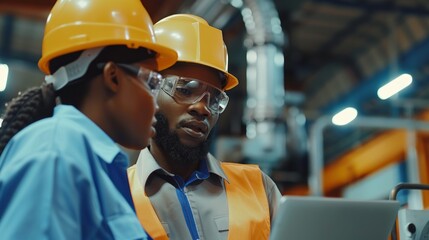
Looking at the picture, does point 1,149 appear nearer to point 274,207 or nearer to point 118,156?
point 118,156

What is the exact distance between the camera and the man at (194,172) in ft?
7.25

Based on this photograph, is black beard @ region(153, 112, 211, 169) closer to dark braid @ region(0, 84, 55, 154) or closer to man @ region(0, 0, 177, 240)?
man @ region(0, 0, 177, 240)

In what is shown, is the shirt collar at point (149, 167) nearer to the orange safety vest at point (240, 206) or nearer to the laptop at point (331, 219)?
the orange safety vest at point (240, 206)

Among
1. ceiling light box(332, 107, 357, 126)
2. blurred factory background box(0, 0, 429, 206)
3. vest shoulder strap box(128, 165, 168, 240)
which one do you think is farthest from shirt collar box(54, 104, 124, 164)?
ceiling light box(332, 107, 357, 126)

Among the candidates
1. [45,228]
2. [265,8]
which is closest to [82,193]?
[45,228]

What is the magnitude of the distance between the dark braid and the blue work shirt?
14 cm

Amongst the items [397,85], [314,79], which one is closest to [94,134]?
[397,85]

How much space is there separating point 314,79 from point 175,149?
355 inches

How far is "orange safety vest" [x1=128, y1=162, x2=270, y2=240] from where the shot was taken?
2137 mm

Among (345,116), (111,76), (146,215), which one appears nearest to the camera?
(111,76)

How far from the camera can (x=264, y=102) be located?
542 cm

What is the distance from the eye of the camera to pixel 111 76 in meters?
1.64

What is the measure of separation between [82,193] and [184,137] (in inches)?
39.3

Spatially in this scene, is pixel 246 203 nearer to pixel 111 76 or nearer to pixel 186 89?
pixel 186 89
